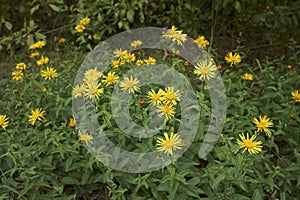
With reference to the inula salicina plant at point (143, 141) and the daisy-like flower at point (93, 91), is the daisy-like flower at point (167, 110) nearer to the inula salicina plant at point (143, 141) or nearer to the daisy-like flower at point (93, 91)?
the inula salicina plant at point (143, 141)

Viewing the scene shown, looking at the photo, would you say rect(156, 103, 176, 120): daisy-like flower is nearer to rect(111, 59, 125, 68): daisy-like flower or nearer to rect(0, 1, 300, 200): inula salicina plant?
rect(0, 1, 300, 200): inula salicina plant

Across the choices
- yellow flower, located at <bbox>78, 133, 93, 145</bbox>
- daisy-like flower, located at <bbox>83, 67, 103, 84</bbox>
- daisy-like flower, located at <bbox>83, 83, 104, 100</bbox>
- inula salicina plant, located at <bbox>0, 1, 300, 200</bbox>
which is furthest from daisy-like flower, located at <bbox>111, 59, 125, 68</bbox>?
yellow flower, located at <bbox>78, 133, 93, 145</bbox>

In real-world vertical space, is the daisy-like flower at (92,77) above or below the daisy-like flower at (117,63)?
above

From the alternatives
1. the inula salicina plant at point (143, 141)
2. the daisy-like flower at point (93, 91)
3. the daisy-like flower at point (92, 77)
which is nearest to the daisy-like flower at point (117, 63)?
the inula salicina plant at point (143, 141)

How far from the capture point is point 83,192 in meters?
2.28

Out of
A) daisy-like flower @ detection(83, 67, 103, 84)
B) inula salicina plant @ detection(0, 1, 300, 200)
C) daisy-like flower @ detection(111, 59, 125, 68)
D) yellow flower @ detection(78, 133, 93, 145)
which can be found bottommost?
inula salicina plant @ detection(0, 1, 300, 200)

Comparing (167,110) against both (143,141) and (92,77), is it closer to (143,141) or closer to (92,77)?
(143,141)

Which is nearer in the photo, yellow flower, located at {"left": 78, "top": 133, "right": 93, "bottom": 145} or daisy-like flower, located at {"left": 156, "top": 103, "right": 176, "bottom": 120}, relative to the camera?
daisy-like flower, located at {"left": 156, "top": 103, "right": 176, "bottom": 120}

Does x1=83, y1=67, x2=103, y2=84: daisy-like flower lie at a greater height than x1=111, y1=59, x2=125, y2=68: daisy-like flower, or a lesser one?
greater

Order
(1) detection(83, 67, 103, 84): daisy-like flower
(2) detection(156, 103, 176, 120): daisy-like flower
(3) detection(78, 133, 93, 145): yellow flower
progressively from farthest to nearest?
(1) detection(83, 67, 103, 84): daisy-like flower → (3) detection(78, 133, 93, 145): yellow flower → (2) detection(156, 103, 176, 120): daisy-like flower

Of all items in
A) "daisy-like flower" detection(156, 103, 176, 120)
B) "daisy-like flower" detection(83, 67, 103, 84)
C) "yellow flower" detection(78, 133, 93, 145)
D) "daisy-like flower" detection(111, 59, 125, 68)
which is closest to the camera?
"daisy-like flower" detection(156, 103, 176, 120)

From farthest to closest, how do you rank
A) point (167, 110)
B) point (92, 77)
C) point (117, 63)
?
point (117, 63)
point (92, 77)
point (167, 110)

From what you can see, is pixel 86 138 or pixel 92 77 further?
pixel 92 77

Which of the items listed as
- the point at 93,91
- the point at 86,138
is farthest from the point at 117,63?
the point at 86,138
